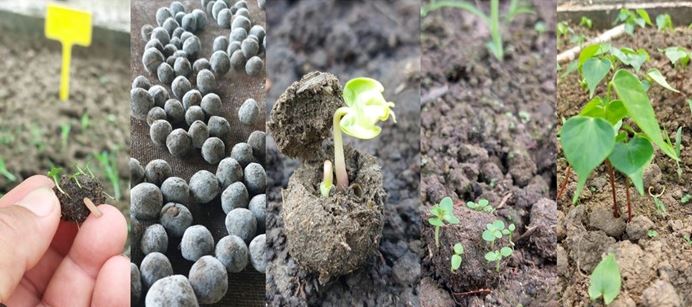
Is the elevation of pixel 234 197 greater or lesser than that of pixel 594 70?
lesser

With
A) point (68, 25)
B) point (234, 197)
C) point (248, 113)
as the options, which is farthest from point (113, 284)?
point (68, 25)

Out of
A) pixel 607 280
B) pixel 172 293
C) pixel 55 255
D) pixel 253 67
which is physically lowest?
pixel 55 255

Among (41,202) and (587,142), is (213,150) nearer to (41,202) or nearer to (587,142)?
(41,202)

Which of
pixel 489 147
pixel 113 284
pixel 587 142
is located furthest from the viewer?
pixel 489 147

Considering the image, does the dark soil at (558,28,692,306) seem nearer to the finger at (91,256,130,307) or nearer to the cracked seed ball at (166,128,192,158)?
the cracked seed ball at (166,128,192,158)

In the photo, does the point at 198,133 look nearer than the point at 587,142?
No

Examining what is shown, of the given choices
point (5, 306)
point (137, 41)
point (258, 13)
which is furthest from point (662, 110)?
point (5, 306)

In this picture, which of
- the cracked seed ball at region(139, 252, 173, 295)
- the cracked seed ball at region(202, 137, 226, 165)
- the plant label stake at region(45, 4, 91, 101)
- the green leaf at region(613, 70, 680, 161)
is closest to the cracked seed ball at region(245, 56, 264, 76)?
the cracked seed ball at region(202, 137, 226, 165)
